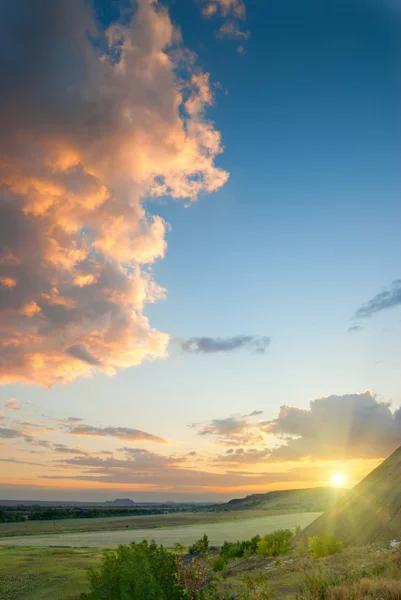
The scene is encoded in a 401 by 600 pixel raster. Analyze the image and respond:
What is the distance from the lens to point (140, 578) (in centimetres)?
1190

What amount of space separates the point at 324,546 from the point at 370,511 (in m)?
4.04

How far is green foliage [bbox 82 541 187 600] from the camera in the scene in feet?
38.4

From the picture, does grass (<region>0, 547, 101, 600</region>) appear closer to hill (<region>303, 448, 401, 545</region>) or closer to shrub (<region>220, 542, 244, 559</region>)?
shrub (<region>220, 542, 244, 559</region>)

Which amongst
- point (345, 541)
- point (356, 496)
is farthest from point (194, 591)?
point (356, 496)

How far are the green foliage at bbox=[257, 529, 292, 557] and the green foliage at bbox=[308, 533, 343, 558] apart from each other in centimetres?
460

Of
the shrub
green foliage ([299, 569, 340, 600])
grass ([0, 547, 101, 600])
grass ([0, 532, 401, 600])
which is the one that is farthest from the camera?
the shrub

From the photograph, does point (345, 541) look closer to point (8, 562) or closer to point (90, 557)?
point (90, 557)

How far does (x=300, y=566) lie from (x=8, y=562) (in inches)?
1051

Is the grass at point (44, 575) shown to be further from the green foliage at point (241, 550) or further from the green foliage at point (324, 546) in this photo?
the green foliage at point (324, 546)

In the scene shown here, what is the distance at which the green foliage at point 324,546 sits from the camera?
19.3m

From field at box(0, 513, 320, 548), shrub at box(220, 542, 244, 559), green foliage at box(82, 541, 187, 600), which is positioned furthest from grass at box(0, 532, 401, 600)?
field at box(0, 513, 320, 548)

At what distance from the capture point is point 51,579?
83.3 feet

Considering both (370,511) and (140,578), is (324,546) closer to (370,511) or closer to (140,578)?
(370,511)

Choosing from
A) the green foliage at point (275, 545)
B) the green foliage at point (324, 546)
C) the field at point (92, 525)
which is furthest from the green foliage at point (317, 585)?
the field at point (92, 525)
